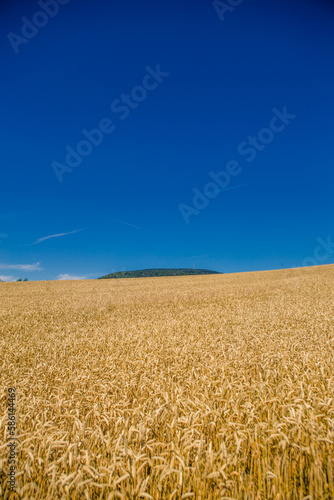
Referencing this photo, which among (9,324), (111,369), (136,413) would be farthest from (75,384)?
(9,324)

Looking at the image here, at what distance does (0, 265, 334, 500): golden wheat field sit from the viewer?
1743mm

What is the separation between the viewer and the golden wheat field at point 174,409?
5.72 feet

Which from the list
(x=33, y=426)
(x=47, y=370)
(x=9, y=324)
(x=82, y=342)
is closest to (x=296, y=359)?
(x=33, y=426)

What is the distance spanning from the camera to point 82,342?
6.07m

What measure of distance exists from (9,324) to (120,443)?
868 cm

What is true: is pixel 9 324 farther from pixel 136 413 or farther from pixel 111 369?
pixel 136 413

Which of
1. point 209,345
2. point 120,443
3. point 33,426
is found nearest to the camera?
point 120,443

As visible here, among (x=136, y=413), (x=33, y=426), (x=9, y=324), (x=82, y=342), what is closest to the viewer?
(x=33, y=426)

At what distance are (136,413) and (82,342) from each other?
12.8 feet

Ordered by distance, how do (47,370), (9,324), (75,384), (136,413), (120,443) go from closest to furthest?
(120,443) < (136,413) < (75,384) < (47,370) < (9,324)

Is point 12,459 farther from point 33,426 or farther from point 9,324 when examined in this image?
point 9,324

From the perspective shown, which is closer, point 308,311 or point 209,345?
point 209,345

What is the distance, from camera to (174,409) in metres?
2.54

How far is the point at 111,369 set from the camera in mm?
4184
